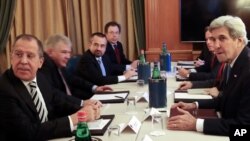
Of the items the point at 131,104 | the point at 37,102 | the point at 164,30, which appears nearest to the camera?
the point at 37,102

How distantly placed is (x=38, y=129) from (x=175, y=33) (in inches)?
149

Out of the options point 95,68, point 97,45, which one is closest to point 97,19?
point 97,45

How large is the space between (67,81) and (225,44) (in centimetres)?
168

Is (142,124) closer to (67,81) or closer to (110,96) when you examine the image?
(110,96)

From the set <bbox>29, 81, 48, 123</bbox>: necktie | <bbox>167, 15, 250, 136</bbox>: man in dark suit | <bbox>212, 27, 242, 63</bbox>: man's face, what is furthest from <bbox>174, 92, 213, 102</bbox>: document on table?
<bbox>29, 81, 48, 123</bbox>: necktie

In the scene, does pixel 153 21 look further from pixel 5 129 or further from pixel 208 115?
pixel 5 129

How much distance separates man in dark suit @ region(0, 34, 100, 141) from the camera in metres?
A: 1.80

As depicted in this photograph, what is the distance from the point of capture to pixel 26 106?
6.27 ft

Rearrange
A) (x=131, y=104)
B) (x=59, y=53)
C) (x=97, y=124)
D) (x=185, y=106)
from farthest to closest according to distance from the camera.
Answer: (x=59, y=53) < (x=131, y=104) < (x=185, y=106) < (x=97, y=124)

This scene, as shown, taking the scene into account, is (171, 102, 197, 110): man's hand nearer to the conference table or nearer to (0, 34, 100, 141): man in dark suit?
the conference table

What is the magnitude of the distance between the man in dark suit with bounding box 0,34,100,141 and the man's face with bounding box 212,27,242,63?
0.85 m

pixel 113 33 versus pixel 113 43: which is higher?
pixel 113 33

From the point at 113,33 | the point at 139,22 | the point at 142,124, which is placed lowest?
the point at 142,124

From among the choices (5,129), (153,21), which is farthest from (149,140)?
(153,21)
